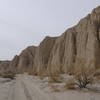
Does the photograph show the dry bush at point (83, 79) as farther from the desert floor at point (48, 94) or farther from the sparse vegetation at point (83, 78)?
the desert floor at point (48, 94)

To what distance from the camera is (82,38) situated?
151 feet

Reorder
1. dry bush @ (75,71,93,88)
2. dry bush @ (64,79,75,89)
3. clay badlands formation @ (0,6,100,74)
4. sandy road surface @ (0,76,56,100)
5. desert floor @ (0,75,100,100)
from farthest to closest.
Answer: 1. clay badlands formation @ (0,6,100,74)
2. dry bush @ (75,71,93,88)
3. dry bush @ (64,79,75,89)
4. sandy road surface @ (0,76,56,100)
5. desert floor @ (0,75,100,100)

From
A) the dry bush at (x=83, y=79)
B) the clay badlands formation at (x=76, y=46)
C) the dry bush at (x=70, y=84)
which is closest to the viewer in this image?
the dry bush at (x=70, y=84)

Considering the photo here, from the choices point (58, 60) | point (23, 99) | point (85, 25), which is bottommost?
point (23, 99)

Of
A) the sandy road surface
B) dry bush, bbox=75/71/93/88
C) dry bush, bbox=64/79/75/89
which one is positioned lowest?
the sandy road surface

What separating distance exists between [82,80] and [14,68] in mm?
108295

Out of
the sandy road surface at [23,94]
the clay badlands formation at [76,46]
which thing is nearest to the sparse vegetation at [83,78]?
the sandy road surface at [23,94]

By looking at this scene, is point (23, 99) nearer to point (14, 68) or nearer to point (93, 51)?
point (93, 51)

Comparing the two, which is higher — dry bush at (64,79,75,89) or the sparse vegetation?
the sparse vegetation

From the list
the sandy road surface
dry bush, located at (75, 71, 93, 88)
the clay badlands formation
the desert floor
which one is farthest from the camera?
the clay badlands formation

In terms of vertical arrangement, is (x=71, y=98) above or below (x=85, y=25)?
below

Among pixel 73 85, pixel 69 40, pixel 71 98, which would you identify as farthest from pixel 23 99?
pixel 69 40

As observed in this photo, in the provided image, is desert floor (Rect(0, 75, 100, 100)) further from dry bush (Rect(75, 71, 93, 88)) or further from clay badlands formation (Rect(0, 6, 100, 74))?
clay badlands formation (Rect(0, 6, 100, 74))

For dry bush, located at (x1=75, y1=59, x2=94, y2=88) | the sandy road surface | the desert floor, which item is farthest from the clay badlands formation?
dry bush, located at (x1=75, y1=59, x2=94, y2=88)
